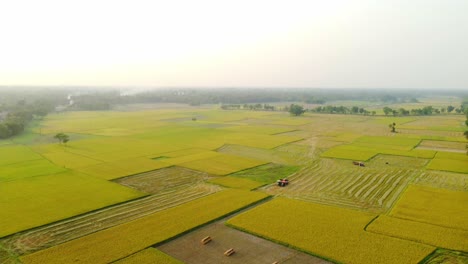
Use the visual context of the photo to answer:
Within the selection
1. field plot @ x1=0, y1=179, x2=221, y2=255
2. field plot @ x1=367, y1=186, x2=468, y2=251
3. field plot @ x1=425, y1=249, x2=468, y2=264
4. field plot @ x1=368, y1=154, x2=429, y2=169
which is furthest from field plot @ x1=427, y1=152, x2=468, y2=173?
field plot @ x1=0, y1=179, x2=221, y2=255

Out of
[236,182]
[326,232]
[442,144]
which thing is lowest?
[326,232]

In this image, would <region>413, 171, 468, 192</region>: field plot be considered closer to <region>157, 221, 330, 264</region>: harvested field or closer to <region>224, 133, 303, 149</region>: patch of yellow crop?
<region>157, 221, 330, 264</region>: harvested field

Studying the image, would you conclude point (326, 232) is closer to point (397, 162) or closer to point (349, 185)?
point (349, 185)

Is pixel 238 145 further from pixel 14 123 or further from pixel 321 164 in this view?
pixel 14 123

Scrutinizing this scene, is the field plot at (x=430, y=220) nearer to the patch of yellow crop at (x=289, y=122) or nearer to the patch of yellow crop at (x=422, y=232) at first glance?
the patch of yellow crop at (x=422, y=232)

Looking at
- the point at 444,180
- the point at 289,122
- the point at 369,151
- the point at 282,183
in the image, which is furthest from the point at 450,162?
the point at 289,122

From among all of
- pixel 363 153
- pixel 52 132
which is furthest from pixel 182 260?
pixel 52 132

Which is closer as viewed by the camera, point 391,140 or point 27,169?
point 27,169
